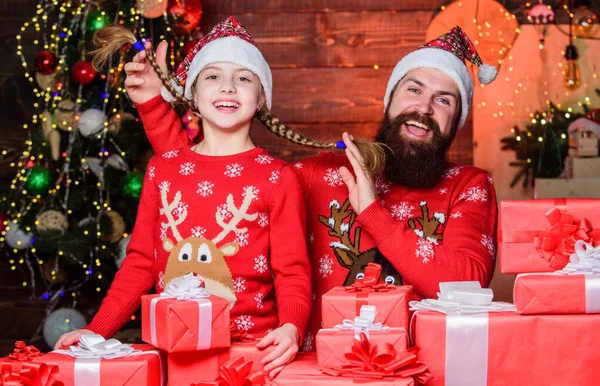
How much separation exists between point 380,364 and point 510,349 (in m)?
0.29

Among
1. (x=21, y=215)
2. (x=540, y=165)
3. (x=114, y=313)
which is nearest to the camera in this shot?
(x=114, y=313)

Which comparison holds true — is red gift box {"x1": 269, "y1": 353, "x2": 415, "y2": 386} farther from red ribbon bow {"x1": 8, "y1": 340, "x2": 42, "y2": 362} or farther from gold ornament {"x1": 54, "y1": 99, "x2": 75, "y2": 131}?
gold ornament {"x1": 54, "y1": 99, "x2": 75, "y2": 131}

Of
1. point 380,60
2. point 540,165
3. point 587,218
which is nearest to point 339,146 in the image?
point 587,218

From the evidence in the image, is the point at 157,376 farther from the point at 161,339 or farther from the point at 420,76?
the point at 420,76

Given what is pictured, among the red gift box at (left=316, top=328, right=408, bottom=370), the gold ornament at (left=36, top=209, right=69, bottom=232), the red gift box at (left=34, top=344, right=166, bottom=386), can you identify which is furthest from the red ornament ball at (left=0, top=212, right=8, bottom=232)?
the red gift box at (left=316, top=328, right=408, bottom=370)

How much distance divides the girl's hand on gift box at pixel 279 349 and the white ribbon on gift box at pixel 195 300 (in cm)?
13

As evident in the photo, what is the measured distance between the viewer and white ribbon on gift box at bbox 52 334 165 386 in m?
1.72

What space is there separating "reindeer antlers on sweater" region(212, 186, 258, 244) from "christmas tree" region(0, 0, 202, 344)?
149 centimetres

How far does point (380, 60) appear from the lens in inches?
161

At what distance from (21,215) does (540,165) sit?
2424 mm

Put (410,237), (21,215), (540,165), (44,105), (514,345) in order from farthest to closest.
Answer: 1. (540,165)
2. (44,105)
3. (21,215)
4. (410,237)
5. (514,345)

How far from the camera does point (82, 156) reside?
3.65 metres

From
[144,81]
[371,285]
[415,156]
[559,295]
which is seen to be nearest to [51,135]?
[144,81]

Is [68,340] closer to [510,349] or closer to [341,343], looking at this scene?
[341,343]
